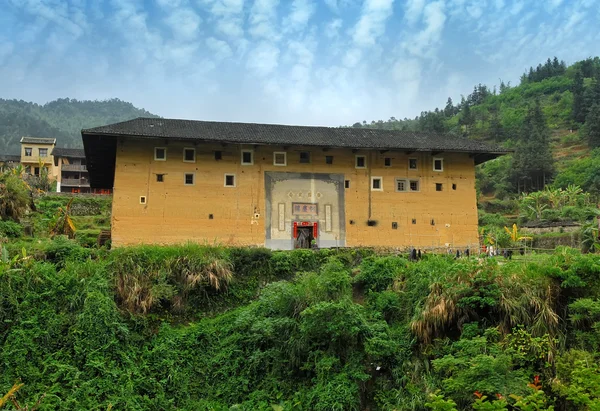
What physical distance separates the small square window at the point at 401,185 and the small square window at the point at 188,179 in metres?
9.12

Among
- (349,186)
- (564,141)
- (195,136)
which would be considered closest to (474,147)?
(349,186)

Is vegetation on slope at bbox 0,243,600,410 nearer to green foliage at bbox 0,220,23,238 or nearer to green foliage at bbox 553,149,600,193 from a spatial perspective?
green foliage at bbox 0,220,23,238

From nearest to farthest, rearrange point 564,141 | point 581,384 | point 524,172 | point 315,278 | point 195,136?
point 581,384
point 315,278
point 195,136
point 524,172
point 564,141

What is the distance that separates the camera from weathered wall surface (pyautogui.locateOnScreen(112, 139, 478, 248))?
2330 cm

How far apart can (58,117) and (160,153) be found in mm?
113862

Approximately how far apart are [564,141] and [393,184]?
205 feet

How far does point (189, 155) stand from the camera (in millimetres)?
24047

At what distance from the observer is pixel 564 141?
3071 inches

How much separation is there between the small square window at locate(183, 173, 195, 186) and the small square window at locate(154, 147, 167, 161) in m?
1.16

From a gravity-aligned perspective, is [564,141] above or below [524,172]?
above

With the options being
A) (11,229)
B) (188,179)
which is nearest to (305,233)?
(188,179)

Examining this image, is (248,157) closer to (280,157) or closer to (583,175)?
(280,157)

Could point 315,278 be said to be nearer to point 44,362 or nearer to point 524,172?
point 44,362

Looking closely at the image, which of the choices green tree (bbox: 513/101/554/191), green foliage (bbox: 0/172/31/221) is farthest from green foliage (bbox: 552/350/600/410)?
green tree (bbox: 513/101/554/191)
